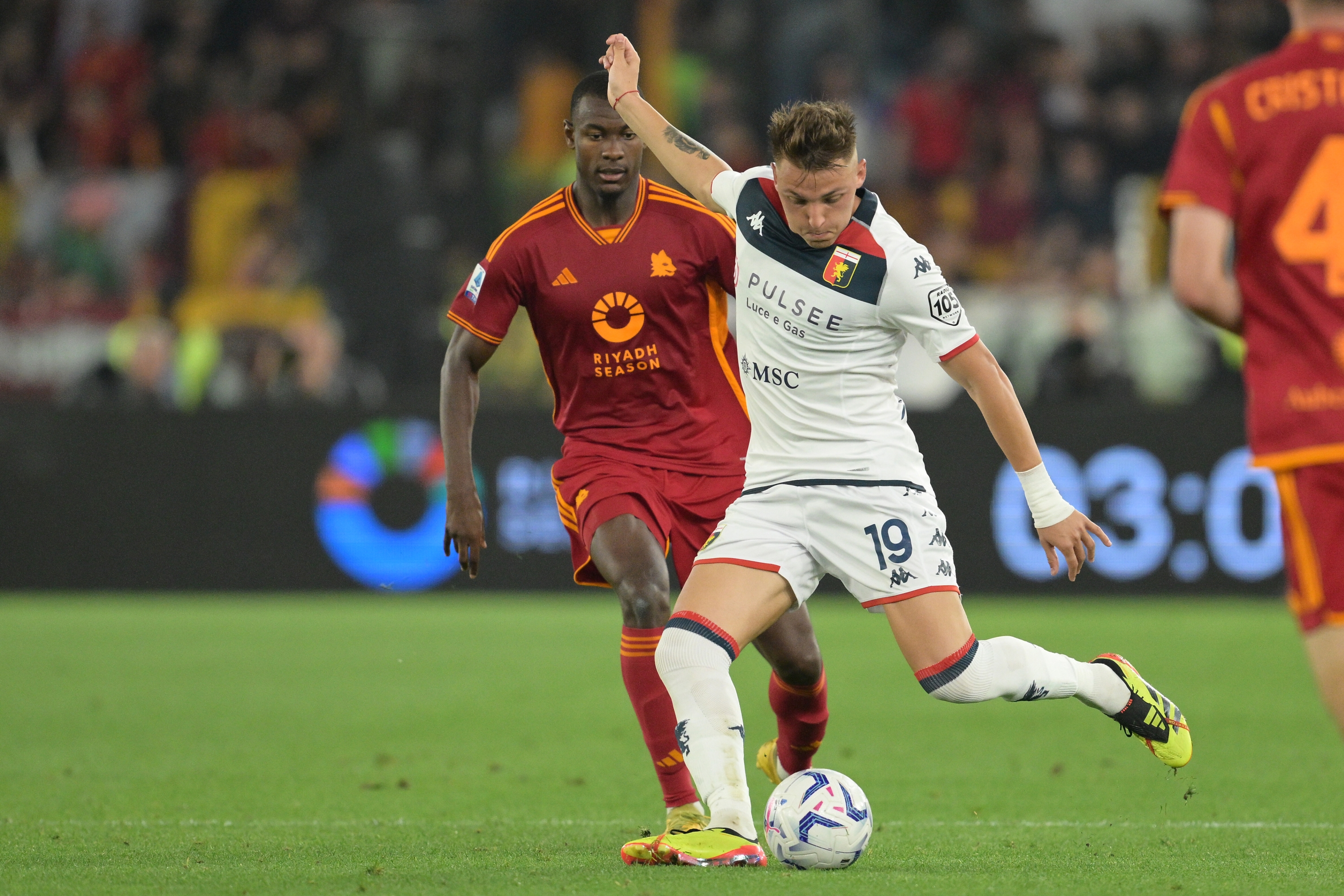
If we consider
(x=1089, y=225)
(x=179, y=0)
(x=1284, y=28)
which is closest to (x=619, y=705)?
(x=1089, y=225)

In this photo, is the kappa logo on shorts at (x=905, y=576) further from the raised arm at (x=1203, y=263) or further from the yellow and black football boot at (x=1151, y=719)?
the raised arm at (x=1203, y=263)

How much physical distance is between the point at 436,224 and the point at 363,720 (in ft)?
24.0

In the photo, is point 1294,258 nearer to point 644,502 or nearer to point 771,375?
point 771,375

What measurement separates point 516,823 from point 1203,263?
3167mm

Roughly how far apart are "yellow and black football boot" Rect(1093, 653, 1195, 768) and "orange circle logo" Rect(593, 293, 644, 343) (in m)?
1.85

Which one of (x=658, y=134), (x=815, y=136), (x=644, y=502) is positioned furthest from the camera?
(x=644, y=502)

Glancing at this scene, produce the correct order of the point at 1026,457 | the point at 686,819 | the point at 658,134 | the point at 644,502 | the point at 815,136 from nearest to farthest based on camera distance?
the point at 815,136
the point at 1026,457
the point at 686,819
the point at 658,134
the point at 644,502

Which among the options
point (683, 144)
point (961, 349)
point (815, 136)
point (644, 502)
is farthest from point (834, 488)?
point (683, 144)

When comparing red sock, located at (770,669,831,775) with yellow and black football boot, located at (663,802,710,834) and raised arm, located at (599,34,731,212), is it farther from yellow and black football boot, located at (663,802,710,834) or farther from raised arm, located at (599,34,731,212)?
Answer: raised arm, located at (599,34,731,212)

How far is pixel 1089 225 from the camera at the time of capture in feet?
50.5

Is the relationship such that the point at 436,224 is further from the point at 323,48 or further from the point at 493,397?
the point at 323,48

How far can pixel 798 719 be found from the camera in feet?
19.3

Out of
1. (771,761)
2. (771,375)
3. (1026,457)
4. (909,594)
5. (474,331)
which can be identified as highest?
(474,331)

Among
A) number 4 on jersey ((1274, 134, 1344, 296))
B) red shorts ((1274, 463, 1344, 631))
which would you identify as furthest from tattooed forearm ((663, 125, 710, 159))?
red shorts ((1274, 463, 1344, 631))
